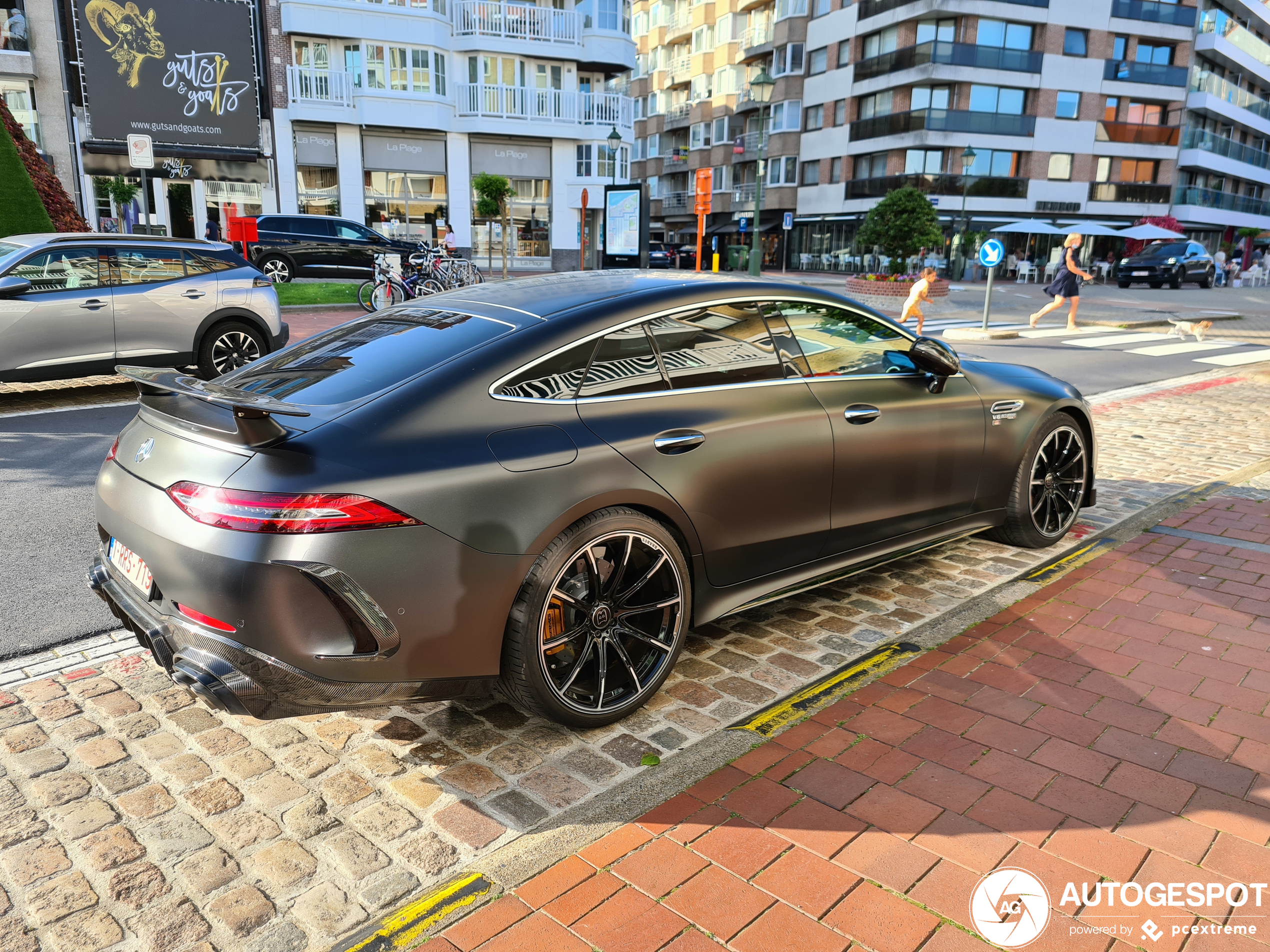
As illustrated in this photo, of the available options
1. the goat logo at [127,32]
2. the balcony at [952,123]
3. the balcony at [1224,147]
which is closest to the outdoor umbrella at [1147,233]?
the balcony at [952,123]

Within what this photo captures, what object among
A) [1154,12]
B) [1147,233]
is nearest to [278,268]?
[1147,233]

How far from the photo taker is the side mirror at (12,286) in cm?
849

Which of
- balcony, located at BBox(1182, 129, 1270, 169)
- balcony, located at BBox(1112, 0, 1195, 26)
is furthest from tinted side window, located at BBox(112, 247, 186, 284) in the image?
balcony, located at BBox(1182, 129, 1270, 169)

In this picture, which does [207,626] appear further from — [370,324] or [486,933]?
[370,324]

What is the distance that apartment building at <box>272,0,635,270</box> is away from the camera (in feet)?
110

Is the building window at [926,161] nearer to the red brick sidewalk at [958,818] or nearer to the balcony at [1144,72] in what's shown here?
the balcony at [1144,72]

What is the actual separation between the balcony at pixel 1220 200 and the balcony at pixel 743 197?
25925 mm

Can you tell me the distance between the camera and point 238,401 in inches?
113

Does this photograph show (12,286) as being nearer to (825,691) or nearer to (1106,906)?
(825,691)

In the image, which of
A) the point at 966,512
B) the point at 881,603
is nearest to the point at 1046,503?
the point at 966,512

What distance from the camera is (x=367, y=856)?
2.69 m

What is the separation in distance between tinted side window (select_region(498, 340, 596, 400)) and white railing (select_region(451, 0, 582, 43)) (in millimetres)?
36033

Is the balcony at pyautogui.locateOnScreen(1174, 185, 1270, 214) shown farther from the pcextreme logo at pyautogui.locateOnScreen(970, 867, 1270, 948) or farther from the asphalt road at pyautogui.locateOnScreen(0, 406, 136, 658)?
the pcextreme logo at pyautogui.locateOnScreen(970, 867, 1270, 948)

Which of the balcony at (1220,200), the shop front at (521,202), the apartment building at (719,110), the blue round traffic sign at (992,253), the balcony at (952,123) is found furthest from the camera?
the apartment building at (719,110)
